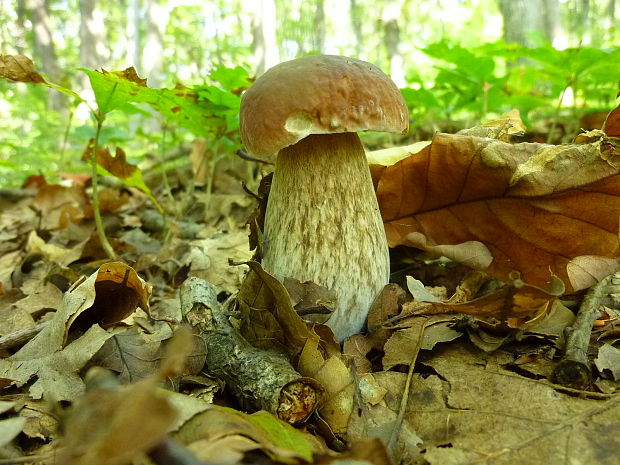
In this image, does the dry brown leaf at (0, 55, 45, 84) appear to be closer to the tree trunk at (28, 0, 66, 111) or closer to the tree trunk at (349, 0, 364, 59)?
the tree trunk at (28, 0, 66, 111)

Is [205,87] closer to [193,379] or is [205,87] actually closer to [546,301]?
[193,379]

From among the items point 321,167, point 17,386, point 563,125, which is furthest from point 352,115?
point 563,125

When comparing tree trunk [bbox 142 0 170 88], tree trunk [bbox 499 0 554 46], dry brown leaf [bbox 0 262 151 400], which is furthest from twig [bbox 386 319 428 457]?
tree trunk [bbox 142 0 170 88]

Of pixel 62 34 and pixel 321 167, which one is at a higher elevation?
pixel 62 34

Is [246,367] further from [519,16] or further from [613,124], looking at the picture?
[519,16]

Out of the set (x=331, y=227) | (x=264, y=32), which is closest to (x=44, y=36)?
(x=264, y=32)

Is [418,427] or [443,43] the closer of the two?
[418,427]
